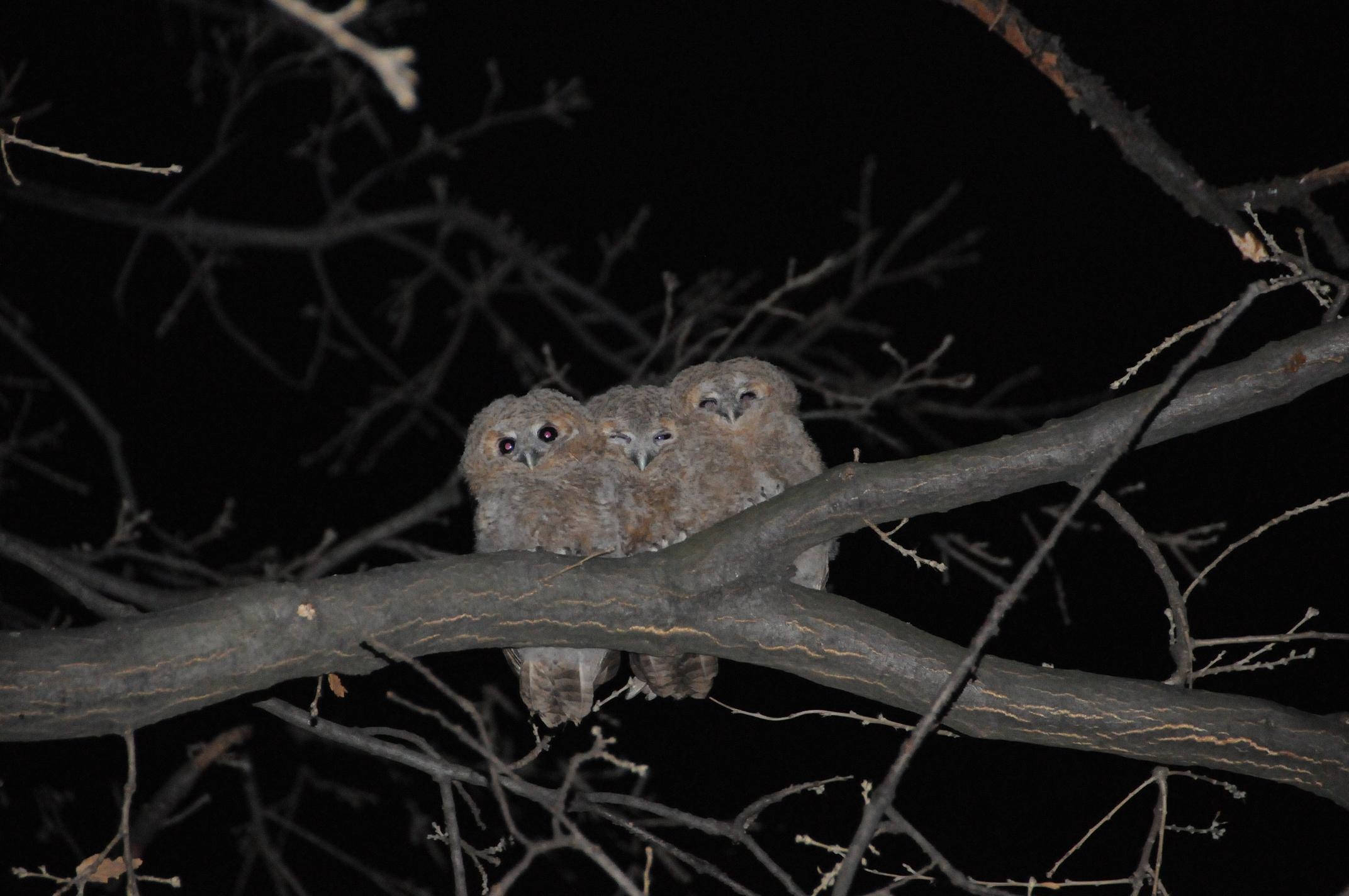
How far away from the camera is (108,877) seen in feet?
8.00

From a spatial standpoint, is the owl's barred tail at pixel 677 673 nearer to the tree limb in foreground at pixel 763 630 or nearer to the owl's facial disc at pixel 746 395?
the tree limb in foreground at pixel 763 630

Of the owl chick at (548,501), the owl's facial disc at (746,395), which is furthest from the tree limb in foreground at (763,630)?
the owl's facial disc at (746,395)

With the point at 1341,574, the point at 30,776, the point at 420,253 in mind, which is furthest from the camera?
the point at 1341,574

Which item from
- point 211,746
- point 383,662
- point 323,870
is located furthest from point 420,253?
point 323,870

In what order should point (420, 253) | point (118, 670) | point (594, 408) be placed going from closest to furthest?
point (118, 670) → point (594, 408) → point (420, 253)

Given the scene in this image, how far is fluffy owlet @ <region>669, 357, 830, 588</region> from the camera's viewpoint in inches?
148

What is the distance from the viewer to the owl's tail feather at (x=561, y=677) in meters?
3.68

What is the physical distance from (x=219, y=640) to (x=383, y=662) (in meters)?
0.37

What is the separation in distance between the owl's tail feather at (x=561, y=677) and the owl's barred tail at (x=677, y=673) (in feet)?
0.60

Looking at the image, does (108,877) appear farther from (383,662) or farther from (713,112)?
(713,112)

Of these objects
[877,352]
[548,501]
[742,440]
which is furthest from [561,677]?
[877,352]

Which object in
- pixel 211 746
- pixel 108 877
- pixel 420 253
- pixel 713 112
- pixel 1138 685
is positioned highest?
pixel 713 112

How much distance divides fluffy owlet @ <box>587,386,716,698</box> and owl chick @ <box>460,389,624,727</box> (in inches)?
2.8

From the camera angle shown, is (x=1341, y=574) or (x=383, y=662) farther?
(x=1341, y=574)
